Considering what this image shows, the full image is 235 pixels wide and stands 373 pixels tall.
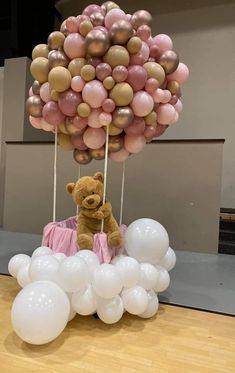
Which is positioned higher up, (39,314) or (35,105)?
(35,105)

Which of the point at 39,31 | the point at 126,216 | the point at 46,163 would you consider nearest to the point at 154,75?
the point at 126,216

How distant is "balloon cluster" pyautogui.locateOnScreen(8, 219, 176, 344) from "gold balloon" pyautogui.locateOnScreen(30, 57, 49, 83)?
3.82 feet

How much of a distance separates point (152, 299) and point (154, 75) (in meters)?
1.40

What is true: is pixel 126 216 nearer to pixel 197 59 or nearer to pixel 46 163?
pixel 46 163

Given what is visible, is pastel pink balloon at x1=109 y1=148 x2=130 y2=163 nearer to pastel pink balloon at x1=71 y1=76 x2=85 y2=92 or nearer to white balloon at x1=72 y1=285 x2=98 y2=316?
pastel pink balloon at x1=71 y1=76 x2=85 y2=92

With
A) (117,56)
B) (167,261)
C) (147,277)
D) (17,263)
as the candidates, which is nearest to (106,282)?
(147,277)

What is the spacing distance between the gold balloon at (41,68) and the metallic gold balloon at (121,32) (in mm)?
481

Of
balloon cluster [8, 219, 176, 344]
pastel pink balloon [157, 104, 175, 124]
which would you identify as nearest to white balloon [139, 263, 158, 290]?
balloon cluster [8, 219, 176, 344]

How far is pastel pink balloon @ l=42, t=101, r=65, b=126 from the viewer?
1.95m

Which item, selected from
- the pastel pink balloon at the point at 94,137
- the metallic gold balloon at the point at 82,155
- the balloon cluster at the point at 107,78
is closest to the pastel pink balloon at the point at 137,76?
the balloon cluster at the point at 107,78

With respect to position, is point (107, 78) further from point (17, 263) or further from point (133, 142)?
point (17, 263)

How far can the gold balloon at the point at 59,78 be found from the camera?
5.96 feet

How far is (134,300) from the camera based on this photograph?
5.63 ft

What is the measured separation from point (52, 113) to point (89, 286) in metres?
1.11
